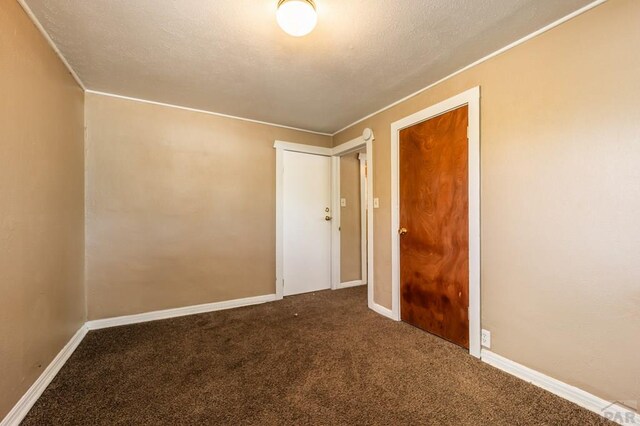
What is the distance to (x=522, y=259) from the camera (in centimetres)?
180

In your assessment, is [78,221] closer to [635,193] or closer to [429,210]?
[429,210]

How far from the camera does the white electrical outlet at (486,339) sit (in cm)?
197

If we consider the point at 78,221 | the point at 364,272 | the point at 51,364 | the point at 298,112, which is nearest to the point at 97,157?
the point at 78,221

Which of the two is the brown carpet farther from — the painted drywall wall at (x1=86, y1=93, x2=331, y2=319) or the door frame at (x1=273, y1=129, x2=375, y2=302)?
the door frame at (x1=273, y1=129, x2=375, y2=302)

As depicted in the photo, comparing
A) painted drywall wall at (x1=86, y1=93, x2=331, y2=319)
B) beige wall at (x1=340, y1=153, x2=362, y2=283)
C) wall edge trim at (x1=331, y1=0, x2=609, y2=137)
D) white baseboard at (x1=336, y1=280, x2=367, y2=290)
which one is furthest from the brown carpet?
wall edge trim at (x1=331, y1=0, x2=609, y2=137)

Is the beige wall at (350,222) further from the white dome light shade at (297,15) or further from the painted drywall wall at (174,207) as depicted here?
the white dome light shade at (297,15)

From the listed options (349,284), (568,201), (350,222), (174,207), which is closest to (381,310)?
(349,284)

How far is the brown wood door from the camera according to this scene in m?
2.16

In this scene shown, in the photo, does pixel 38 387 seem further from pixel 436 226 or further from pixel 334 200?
pixel 334 200

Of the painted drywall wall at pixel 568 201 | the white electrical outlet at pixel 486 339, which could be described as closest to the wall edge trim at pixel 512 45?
the painted drywall wall at pixel 568 201

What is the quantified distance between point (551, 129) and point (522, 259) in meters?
0.85

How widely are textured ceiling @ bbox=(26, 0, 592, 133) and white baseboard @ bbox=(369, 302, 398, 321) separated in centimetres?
224

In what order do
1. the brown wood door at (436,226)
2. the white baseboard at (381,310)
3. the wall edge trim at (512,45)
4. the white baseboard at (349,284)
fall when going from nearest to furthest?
the wall edge trim at (512,45) → the brown wood door at (436,226) → the white baseboard at (381,310) → the white baseboard at (349,284)

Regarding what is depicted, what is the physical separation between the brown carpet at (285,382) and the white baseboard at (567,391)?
0.05m
